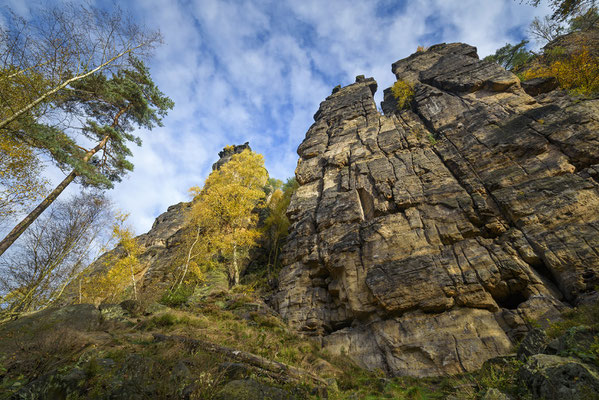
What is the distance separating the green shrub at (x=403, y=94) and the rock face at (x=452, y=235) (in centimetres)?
627

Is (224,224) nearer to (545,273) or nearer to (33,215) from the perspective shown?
(33,215)

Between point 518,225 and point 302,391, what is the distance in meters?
12.4

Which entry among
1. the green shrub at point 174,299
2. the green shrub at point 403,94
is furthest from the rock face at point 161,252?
the green shrub at point 403,94

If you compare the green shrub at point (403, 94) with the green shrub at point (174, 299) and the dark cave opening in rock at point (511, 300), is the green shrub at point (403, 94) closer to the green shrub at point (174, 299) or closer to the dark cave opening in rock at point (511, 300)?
the dark cave opening in rock at point (511, 300)

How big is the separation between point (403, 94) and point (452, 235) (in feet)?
67.8

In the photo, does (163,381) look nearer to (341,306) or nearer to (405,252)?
(341,306)

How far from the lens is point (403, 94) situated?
26.5 m

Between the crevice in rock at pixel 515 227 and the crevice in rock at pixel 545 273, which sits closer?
the crevice in rock at pixel 545 273

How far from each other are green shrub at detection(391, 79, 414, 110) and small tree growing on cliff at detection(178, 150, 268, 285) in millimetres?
19764

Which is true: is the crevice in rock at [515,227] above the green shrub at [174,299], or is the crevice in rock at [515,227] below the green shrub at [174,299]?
above

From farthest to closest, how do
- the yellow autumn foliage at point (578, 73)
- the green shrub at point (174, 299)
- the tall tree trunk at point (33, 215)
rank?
1. the yellow autumn foliage at point (578, 73)
2. the green shrub at point (174, 299)
3. the tall tree trunk at point (33, 215)

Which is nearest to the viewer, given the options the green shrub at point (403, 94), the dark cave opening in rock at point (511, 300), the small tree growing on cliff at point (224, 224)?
the dark cave opening in rock at point (511, 300)

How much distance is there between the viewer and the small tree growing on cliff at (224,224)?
16.8 metres

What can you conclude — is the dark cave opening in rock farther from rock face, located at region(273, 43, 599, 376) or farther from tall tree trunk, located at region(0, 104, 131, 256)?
tall tree trunk, located at region(0, 104, 131, 256)
